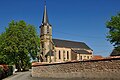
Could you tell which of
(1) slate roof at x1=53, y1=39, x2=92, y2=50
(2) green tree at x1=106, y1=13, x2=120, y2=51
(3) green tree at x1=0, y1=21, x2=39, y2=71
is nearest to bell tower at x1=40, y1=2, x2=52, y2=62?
(1) slate roof at x1=53, y1=39, x2=92, y2=50

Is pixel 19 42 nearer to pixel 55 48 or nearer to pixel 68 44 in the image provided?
pixel 55 48

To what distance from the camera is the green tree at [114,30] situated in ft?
152

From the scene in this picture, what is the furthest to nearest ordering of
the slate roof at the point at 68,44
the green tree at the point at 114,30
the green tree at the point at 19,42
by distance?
1. the slate roof at the point at 68,44
2. the green tree at the point at 19,42
3. the green tree at the point at 114,30

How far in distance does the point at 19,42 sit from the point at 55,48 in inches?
1057

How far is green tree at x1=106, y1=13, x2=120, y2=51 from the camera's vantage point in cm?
4625

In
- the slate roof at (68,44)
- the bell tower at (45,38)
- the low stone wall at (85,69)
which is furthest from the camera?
the slate roof at (68,44)

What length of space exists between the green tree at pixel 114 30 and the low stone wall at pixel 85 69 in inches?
820

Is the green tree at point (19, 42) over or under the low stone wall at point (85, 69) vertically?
over

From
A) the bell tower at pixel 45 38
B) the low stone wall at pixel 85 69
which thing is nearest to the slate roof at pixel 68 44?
the bell tower at pixel 45 38

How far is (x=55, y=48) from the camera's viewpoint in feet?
277

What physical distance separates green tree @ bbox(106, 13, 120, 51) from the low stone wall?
20.8 metres

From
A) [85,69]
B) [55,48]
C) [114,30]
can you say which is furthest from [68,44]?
[85,69]

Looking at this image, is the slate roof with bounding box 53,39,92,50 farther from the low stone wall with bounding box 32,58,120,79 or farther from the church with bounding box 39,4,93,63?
the low stone wall with bounding box 32,58,120,79

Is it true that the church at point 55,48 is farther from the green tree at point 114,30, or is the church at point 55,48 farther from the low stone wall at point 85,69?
the low stone wall at point 85,69
